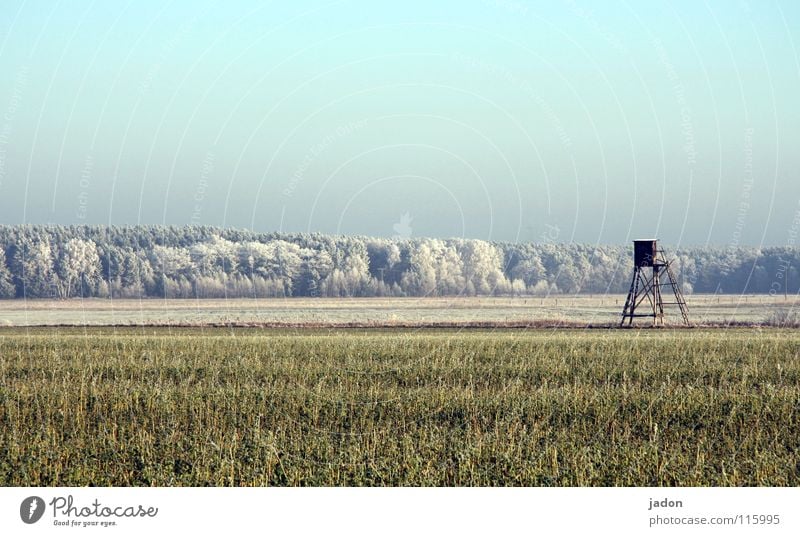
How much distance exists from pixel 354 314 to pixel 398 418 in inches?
3440

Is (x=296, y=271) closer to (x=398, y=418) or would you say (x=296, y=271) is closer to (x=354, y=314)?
(x=354, y=314)

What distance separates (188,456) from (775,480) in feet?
36.2

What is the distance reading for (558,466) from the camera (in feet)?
61.9

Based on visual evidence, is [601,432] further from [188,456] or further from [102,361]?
[102,361]

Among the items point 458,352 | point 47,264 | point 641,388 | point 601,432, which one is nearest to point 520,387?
point 641,388

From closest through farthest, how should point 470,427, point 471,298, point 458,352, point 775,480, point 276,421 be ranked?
point 775,480 < point 470,427 < point 276,421 < point 458,352 < point 471,298
